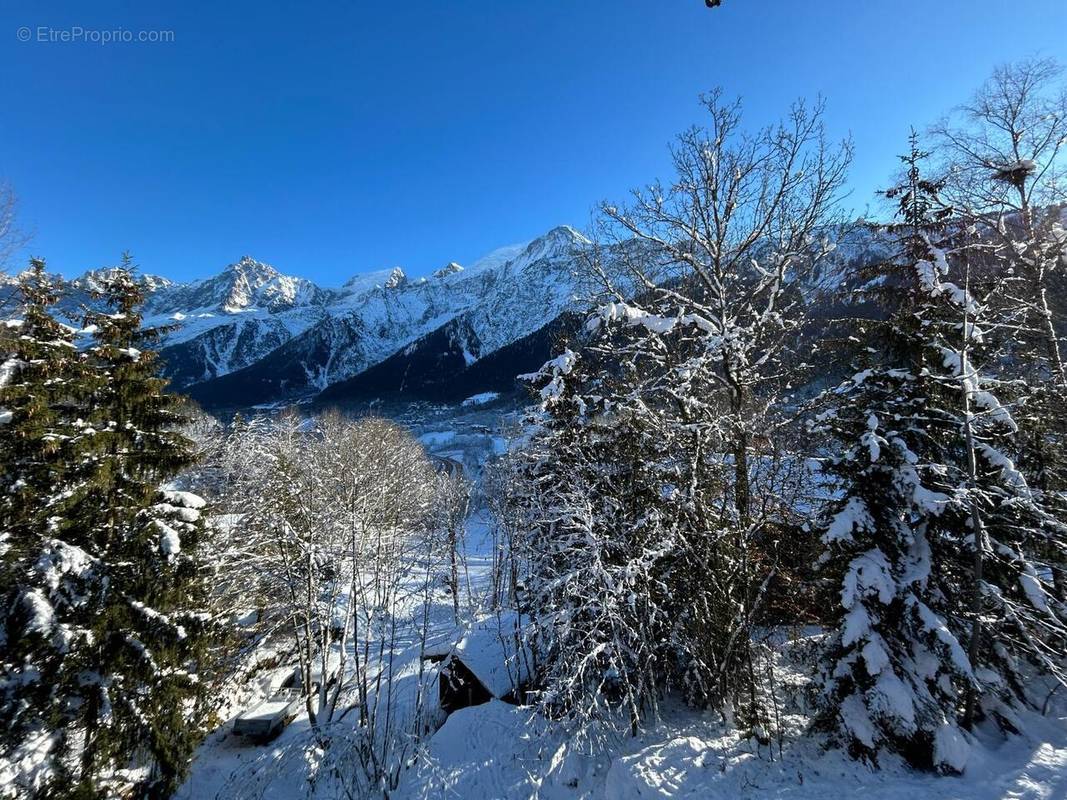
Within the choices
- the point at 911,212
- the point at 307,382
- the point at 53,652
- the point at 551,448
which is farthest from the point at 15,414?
the point at 307,382

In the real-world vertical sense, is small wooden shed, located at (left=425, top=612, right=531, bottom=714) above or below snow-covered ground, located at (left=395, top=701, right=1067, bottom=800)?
below

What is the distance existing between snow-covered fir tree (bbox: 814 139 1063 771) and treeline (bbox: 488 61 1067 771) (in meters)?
0.04

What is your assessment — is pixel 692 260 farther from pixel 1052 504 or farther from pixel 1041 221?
pixel 1041 221

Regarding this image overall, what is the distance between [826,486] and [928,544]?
160 cm

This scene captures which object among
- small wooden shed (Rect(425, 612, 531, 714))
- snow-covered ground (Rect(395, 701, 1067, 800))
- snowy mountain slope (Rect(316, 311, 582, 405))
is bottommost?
small wooden shed (Rect(425, 612, 531, 714))

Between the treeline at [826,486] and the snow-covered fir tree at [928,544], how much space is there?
0.04m

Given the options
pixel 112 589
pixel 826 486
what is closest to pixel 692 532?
pixel 826 486

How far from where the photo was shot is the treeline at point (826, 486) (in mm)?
7070

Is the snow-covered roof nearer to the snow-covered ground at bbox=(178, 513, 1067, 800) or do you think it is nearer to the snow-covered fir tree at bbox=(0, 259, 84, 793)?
the snow-covered ground at bbox=(178, 513, 1067, 800)

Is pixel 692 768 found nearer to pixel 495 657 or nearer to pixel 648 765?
pixel 648 765

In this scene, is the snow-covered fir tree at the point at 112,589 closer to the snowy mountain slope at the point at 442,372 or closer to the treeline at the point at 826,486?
the treeline at the point at 826,486

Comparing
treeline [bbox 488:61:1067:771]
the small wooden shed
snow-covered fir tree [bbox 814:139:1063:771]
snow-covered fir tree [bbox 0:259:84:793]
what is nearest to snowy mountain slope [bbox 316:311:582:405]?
the small wooden shed

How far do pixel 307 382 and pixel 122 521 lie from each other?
20539cm

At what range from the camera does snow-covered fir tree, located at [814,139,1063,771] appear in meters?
6.77
